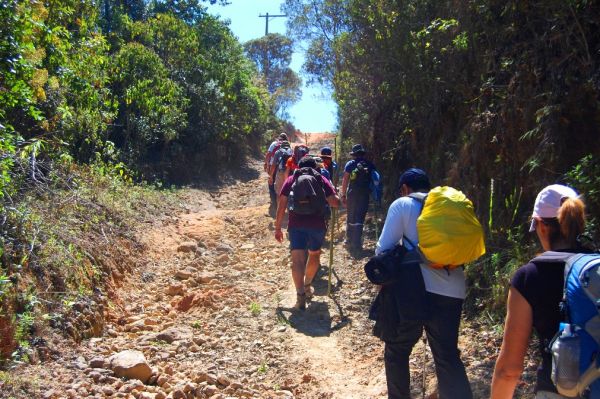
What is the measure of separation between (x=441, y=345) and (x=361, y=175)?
19.7ft

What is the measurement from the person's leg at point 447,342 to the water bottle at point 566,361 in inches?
56.3

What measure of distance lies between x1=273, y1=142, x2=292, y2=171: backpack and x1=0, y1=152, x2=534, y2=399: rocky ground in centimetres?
226

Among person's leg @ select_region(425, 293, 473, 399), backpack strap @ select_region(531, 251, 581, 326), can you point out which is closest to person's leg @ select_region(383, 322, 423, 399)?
person's leg @ select_region(425, 293, 473, 399)

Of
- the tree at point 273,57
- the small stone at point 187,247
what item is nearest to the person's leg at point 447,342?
the small stone at point 187,247

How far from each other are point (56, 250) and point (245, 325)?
217 centimetres

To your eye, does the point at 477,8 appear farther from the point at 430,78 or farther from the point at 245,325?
the point at 245,325

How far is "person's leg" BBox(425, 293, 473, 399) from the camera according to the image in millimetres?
3797

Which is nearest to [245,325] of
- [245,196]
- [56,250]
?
[56,250]

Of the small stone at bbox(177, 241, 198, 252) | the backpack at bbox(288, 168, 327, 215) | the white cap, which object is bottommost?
the small stone at bbox(177, 241, 198, 252)

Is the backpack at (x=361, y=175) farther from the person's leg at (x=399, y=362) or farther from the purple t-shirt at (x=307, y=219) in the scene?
the person's leg at (x=399, y=362)

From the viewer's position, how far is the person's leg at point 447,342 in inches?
149

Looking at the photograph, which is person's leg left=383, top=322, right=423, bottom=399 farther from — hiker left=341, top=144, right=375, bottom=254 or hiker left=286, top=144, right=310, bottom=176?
hiker left=286, top=144, right=310, bottom=176

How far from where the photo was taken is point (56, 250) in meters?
6.43

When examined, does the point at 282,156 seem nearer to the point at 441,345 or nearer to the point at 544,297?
the point at 441,345
